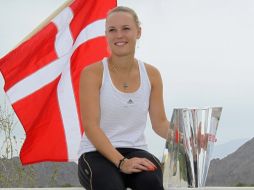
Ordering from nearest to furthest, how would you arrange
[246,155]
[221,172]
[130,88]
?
1. [130,88]
2. [221,172]
3. [246,155]

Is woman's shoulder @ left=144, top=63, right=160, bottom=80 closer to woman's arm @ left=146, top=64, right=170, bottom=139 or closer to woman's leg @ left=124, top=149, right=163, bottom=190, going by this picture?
woman's arm @ left=146, top=64, right=170, bottom=139

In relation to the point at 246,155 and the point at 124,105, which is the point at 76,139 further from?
the point at 246,155

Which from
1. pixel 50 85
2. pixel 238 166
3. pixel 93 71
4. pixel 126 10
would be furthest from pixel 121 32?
pixel 238 166

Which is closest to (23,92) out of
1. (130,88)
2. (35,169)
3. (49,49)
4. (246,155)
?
(49,49)

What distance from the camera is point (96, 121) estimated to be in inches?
83.7

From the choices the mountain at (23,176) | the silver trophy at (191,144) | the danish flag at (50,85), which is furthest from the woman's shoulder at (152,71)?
the mountain at (23,176)

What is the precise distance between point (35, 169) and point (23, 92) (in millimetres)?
1921

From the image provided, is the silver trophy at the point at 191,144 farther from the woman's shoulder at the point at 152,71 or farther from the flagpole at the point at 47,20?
the flagpole at the point at 47,20

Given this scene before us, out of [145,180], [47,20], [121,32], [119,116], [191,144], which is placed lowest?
[145,180]

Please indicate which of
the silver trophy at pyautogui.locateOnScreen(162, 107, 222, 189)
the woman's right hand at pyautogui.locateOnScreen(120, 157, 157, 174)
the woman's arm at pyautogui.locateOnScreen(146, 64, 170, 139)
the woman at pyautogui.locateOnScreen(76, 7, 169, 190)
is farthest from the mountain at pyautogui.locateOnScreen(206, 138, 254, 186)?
the silver trophy at pyautogui.locateOnScreen(162, 107, 222, 189)

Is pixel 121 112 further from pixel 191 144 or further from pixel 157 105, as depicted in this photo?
pixel 191 144

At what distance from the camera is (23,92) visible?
3188mm

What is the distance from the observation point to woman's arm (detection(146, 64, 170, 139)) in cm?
231

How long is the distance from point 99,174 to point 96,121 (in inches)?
9.5
